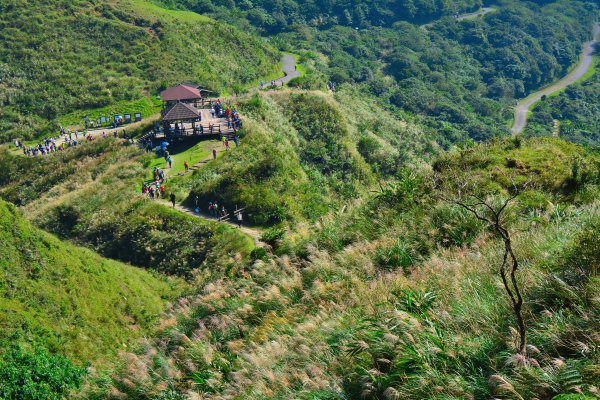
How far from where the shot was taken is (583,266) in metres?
7.12

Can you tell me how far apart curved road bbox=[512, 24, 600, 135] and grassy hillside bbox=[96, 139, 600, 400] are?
99.3m

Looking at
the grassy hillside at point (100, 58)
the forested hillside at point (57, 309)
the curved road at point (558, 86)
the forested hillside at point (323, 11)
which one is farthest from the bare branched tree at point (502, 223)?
the forested hillside at point (323, 11)

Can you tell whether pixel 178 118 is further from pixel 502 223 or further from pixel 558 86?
pixel 558 86

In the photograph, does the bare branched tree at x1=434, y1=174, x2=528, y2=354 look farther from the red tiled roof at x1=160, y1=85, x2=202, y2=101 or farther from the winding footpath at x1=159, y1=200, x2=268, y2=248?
the red tiled roof at x1=160, y1=85, x2=202, y2=101

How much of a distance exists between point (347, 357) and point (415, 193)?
316 inches

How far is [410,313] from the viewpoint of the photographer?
25.1 ft

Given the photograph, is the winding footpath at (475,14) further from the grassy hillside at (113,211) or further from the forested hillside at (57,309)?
the forested hillside at (57,309)

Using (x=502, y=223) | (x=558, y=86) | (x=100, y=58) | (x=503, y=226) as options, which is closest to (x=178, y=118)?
(x=100, y=58)

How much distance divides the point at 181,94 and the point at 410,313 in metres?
43.9

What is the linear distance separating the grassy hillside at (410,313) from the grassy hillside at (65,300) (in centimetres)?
720

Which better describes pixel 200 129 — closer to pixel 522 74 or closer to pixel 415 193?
pixel 415 193

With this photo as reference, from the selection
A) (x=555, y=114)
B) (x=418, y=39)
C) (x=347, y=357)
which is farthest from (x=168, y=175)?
(x=418, y=39)

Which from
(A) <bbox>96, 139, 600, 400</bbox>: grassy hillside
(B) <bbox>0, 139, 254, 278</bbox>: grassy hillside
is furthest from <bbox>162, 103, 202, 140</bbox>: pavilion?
(A) <bbox>96, 139, 600, 400</bbox>: grassy hillside

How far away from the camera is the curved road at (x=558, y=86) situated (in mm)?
113375
